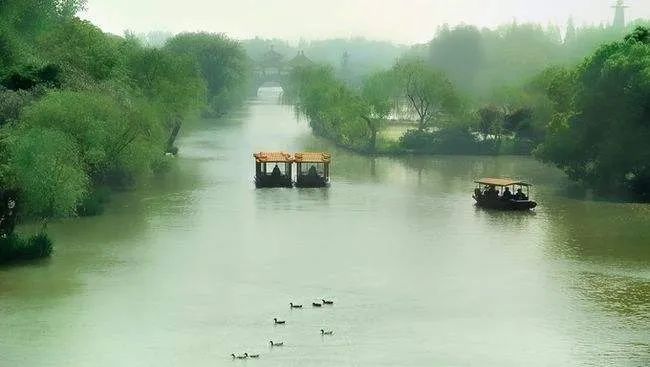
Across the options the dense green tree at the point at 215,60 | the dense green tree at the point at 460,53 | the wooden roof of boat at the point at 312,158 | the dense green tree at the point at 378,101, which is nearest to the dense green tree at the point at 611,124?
the wooden roof of boat at the point at 312,158

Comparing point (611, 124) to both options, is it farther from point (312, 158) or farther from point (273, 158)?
point (273, 158)

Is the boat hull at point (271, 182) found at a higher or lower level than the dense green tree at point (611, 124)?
lower

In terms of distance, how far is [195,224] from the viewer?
156 feet

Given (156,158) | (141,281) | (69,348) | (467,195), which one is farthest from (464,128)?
(69,348)

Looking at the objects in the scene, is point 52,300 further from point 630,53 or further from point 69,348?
point 630,53

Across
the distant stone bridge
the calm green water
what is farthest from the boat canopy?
the distant stone bridge

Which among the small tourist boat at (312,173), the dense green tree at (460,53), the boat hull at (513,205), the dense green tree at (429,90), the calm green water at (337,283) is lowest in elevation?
the calm green water at (337,283)

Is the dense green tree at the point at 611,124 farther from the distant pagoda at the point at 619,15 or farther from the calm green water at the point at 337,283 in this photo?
the distant pagoda at the point at 619,15

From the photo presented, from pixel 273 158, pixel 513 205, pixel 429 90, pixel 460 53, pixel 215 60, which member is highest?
pixel 460 53

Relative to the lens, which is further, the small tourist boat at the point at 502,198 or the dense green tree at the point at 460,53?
the dense green tree at the point at 460,53

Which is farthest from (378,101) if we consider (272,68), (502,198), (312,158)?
(272,68)

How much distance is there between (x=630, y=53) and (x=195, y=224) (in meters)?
24.1

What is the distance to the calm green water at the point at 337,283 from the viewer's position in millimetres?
28578

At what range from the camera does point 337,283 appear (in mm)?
35844
